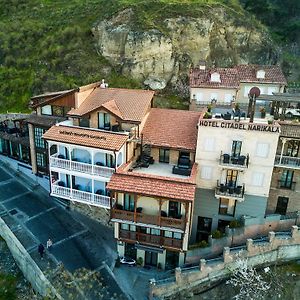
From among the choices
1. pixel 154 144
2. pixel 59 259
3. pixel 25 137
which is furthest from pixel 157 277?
pixel 25 137

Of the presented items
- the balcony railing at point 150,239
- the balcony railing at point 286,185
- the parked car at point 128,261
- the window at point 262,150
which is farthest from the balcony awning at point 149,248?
the balcony railing at point 286,185

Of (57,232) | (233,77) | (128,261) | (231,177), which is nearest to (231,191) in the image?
(231,177)

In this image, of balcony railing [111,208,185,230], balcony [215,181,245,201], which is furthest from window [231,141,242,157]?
balcony railing [111,208,185,230]

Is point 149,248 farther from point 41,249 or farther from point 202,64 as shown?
point 202,64

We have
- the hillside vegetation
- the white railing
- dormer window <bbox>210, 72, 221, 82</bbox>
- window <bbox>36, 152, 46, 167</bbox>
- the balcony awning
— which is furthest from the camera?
the hillside vegetation

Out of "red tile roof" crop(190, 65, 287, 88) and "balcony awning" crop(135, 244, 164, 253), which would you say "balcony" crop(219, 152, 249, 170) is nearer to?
"balcony awning" crop(135, 244, 164, 253)

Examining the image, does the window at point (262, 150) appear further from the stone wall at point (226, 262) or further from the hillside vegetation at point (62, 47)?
the hillside vegetation at point (62, 47)
